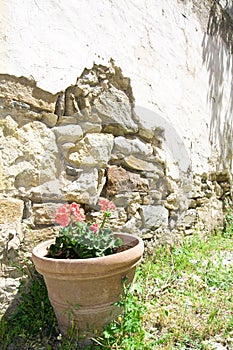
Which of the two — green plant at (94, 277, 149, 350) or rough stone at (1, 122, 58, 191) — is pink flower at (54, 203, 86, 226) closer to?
rough stone at (1, 122, 58, 191)

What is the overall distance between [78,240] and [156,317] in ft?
2.16

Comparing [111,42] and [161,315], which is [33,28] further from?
[161,315]

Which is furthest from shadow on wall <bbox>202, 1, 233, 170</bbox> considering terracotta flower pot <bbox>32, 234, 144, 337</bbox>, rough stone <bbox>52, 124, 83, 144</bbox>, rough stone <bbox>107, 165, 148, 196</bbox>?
terracotta flower pot <bbox>32, 234, 144, 337</bbox>

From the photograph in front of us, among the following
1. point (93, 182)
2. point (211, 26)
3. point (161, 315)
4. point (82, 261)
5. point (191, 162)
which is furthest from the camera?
point (211, 26)

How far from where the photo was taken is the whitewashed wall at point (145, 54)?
2.05m

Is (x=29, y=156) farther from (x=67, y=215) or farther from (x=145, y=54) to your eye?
(x=145, y=54)

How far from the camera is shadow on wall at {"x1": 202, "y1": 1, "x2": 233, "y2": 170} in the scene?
12.7 feet

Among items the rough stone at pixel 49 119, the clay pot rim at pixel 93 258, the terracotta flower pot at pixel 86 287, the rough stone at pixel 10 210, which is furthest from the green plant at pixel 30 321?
the rough stone at pixel 49 119

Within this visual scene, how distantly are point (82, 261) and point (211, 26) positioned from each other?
10.5 feet

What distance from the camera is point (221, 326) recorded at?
1950 millimetres

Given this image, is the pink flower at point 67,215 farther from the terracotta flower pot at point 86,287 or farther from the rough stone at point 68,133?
the rough stone at point 68,133

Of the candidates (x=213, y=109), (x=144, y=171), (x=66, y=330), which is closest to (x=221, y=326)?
(x=66, y=330)

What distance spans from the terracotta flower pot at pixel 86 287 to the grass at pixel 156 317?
6 centimetres

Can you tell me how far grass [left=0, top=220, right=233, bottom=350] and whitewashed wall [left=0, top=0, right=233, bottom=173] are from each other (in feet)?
4.15
